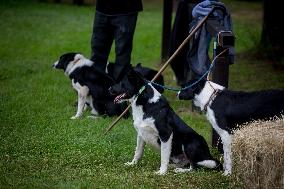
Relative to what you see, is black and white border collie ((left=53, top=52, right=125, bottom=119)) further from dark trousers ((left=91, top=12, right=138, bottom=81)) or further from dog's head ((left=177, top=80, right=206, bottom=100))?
dog's head ((left=177, top=80, right=206, bottom=100))

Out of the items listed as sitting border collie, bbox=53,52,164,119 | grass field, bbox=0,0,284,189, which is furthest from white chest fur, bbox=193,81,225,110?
sitting border collie, bbox=53,52,164,119

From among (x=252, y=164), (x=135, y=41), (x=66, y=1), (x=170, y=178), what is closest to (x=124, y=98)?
(x=170, y=178)

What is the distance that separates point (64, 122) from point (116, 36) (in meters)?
1.77

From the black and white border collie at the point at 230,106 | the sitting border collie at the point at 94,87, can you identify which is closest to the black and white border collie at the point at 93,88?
the sitting border collie at the point at 94,87

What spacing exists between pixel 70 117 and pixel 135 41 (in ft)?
28.9

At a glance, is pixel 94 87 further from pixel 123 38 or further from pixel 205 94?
pixel 205 94

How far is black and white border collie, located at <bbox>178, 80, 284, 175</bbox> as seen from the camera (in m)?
7.57

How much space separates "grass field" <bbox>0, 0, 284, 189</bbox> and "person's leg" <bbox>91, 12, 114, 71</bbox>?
93 cm

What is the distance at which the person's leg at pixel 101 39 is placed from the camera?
36.0ft

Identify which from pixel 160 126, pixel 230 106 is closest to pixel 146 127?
pixel 160 126

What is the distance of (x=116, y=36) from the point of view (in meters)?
Answer: 11.0

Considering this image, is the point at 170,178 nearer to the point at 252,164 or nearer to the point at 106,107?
the point at 252,164

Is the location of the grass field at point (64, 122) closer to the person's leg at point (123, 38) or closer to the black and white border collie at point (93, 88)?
the black and white border collie at point (93, 88)

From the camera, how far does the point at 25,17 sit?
23.1 m
